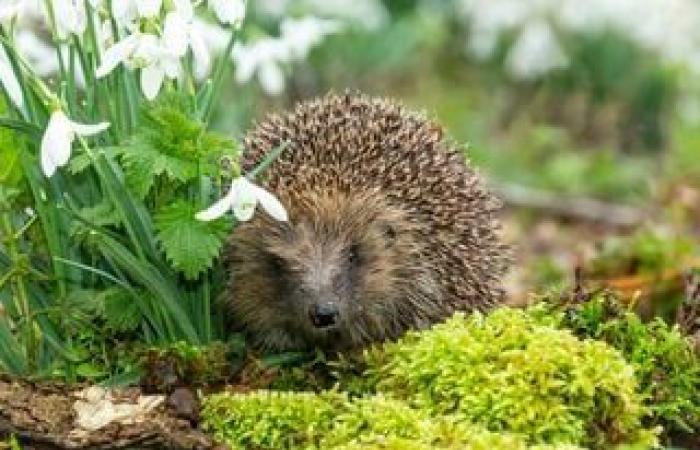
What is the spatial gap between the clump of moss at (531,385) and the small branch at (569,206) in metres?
7.62

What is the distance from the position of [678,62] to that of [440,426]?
1086 cm

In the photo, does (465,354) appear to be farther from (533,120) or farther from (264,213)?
(533,120)

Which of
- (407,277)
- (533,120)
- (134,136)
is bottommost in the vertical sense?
(407,277)

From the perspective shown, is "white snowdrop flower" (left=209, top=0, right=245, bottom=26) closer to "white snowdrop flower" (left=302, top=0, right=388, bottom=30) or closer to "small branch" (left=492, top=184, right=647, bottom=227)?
"white snowdrop flower" (left=302, top=0, right=388, bottom=30)

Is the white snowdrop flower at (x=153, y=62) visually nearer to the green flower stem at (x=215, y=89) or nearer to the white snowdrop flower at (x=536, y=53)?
the green flower stem at (x=215, y=89)

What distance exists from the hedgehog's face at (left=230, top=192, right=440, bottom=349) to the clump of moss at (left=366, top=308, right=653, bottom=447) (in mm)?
680

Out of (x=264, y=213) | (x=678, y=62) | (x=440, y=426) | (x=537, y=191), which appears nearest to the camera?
(x=440, y=426)

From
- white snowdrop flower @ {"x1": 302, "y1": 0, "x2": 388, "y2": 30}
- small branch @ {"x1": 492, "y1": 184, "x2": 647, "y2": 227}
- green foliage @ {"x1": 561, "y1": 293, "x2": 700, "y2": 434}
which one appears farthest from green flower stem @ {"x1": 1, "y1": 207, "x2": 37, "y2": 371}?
small branch @ {"x1": 492, "y1": 184, "x2": 647, "y2": 227}

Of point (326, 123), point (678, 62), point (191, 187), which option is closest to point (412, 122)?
point (326, 123)

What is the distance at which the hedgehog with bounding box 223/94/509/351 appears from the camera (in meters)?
5.65

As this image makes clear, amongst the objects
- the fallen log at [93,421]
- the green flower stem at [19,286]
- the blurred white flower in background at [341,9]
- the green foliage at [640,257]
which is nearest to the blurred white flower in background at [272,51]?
the green foliage at [640,257]

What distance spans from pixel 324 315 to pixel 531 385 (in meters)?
0.92

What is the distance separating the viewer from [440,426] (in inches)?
182

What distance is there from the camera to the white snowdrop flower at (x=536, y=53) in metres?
14.5
